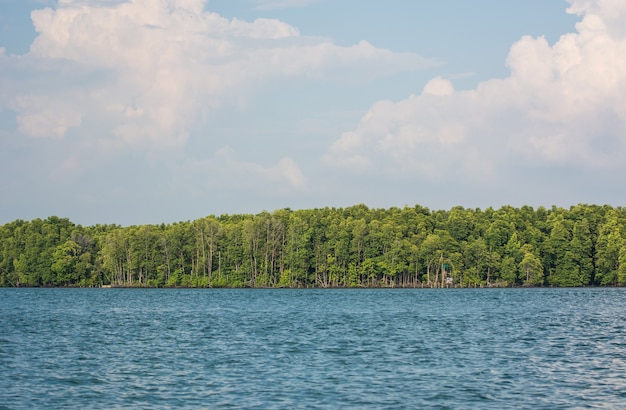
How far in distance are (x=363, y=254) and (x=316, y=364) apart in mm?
150445

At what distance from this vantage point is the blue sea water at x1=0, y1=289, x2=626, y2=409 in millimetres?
29125

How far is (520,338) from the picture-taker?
5059cm

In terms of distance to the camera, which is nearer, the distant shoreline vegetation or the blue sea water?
the blue sea water

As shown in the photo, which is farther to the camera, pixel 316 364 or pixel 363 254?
pixel 363 254

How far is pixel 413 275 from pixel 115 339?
14211cm

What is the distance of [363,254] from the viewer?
188000 mm

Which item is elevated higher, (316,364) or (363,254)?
(363,254)

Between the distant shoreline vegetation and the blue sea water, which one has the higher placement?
the distant shoreline vegetation

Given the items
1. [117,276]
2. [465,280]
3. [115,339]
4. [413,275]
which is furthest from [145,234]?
[115,339]

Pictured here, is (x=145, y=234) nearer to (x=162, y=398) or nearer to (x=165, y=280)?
(x=165, y=280)

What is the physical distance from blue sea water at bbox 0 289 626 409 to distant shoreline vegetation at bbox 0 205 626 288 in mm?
115837

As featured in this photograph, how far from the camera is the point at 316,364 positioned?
38094 mm

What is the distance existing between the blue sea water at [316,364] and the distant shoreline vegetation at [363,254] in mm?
115837

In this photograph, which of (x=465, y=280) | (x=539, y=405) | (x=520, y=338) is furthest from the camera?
(x=465, y=280)
